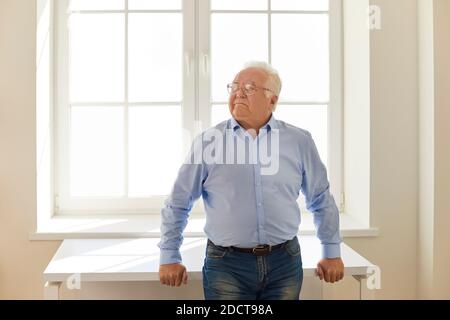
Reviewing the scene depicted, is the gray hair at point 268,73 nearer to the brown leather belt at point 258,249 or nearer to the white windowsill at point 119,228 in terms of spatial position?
the brown leather belt at point 258,249

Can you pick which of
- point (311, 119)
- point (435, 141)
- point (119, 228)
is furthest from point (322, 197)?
point (119, 228)

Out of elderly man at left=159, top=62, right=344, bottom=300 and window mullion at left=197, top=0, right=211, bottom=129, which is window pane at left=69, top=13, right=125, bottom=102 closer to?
window mullion at left=197, top=0, right=211, bottom=129

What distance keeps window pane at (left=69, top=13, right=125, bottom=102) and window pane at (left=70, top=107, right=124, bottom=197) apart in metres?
0.08

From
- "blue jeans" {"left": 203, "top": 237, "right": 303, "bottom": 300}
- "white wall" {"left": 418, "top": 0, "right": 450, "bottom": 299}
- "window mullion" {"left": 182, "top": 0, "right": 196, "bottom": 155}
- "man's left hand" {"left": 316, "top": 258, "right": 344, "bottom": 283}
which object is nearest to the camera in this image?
"blue jeans" {"left": 203, "top": 237, "right": 303, "bottom": 300}

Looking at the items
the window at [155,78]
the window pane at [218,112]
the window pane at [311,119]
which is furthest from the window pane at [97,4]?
the window pane at [311,119]

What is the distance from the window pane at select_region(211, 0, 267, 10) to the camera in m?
2.51

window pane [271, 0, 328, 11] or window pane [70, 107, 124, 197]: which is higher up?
window pane [271, 0, 328, 11]

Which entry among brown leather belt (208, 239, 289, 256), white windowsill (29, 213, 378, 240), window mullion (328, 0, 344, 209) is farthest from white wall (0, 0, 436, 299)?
brown leather belt (208, 239, 289, 256)

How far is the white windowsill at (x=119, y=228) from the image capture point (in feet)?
7.32

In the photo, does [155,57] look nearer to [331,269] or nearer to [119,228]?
[119,228]

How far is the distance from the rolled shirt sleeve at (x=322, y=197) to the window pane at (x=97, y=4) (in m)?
1.24

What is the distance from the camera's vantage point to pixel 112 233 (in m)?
2.25
